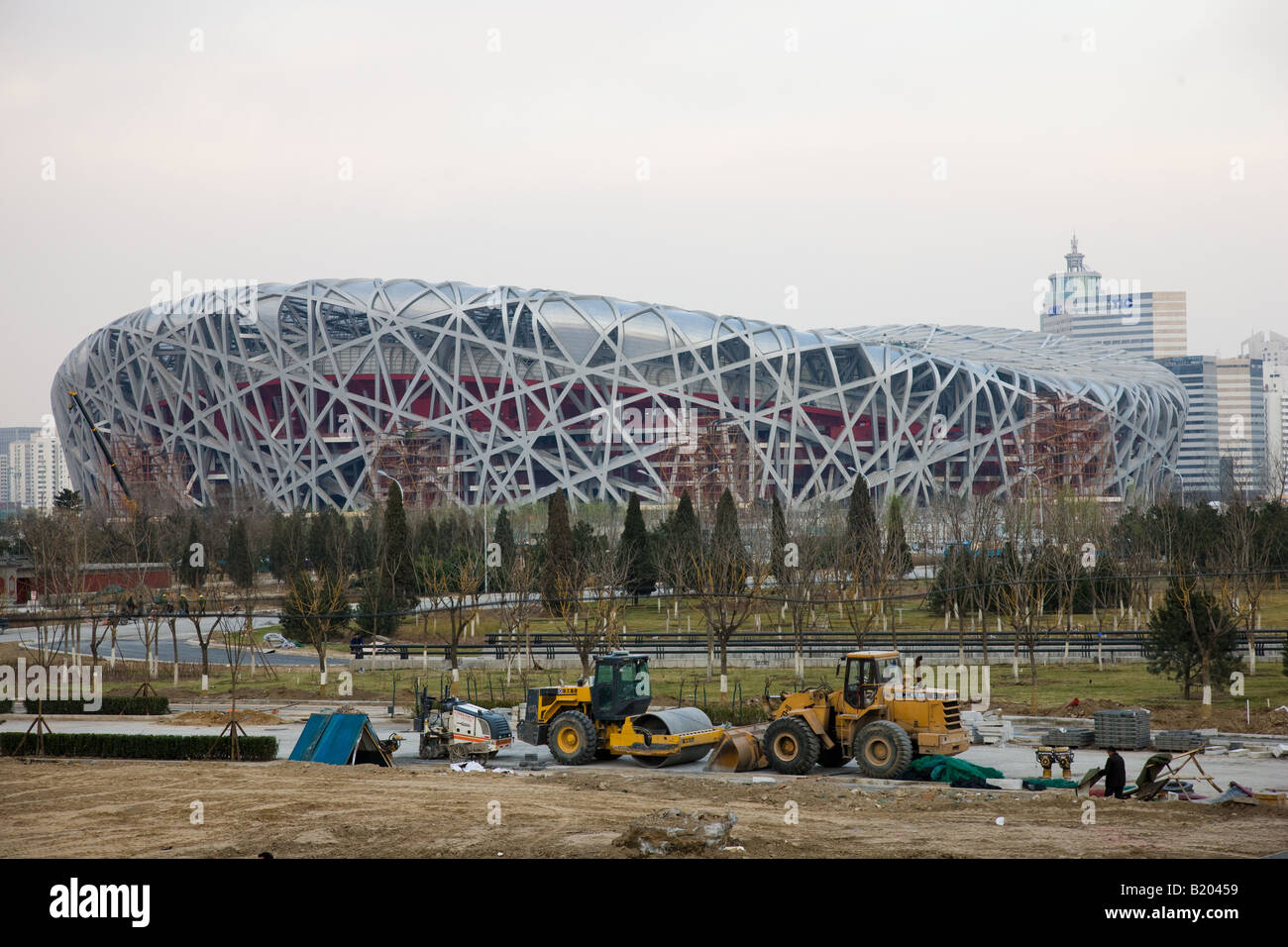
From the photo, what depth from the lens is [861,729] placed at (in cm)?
1914

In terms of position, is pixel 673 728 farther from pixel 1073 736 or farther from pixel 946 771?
pixel 1073 736

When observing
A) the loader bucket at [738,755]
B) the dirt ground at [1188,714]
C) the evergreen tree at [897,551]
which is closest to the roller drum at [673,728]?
the loader bucket at [738,755]

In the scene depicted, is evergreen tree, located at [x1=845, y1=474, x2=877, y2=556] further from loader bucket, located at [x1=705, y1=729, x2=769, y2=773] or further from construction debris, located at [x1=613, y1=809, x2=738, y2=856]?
construction debris, located at [x1=613, y1=809, x2=738, y2=856]

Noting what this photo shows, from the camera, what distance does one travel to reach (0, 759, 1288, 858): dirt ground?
13.3 m

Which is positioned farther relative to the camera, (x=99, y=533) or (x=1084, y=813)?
(x=99, y=533)

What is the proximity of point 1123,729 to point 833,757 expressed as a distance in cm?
551

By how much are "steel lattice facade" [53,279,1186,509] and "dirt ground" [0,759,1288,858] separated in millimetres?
69517

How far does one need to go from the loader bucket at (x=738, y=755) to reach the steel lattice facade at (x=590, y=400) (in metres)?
67.4

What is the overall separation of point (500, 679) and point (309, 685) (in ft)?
17.2

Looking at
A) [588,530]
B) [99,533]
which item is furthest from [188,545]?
[588,530]

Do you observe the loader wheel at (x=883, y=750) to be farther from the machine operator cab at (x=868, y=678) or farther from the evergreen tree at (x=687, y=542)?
the evergreen tree at (x=687, y=542)

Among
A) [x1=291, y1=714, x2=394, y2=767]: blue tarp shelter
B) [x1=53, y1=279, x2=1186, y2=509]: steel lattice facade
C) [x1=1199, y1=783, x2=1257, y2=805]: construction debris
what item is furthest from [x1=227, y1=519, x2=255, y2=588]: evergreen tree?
[x1=1199, y1=783, x2=1257, y2=805]: construction debris
